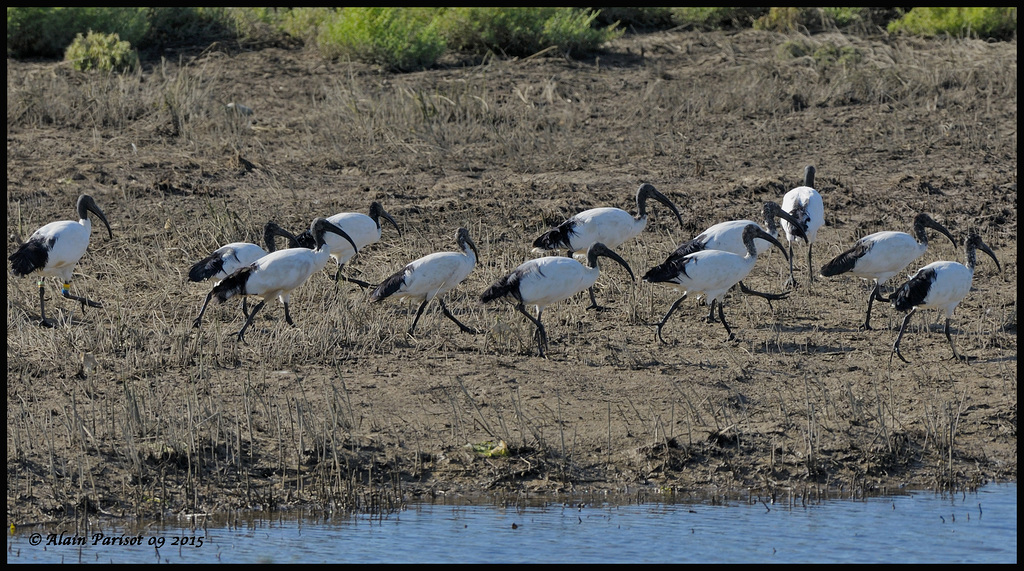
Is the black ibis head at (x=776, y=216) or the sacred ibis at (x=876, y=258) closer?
the sacred ibis at (x=876, y=258)

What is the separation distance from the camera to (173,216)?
1209cm

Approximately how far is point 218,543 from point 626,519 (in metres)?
1.93

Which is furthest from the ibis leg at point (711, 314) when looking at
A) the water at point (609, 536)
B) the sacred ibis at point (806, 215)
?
the water at point (609, 536)

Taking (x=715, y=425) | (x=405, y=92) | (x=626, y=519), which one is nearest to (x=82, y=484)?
(x=626, y=519)

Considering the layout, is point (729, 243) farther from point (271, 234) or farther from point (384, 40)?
point (384, 40)

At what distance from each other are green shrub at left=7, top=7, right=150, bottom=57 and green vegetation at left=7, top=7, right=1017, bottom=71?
13 mm

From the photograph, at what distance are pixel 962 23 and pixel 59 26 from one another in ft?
40.0

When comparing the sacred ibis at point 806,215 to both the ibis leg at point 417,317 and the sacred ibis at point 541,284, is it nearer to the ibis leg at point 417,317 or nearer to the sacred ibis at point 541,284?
the sacred ibis at point 541,284

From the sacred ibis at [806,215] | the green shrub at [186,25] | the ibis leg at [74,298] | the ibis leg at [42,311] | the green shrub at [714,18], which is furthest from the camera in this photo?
the green shrub at [714,18]

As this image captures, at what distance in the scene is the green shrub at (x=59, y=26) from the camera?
1756 cm

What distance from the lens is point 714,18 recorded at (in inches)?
781

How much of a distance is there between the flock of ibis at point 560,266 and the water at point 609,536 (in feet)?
7.53

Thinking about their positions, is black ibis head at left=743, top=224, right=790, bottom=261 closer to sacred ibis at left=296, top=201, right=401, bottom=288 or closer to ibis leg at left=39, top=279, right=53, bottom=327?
sacred ibis at left=296, top=201, right=401, bottom=288
